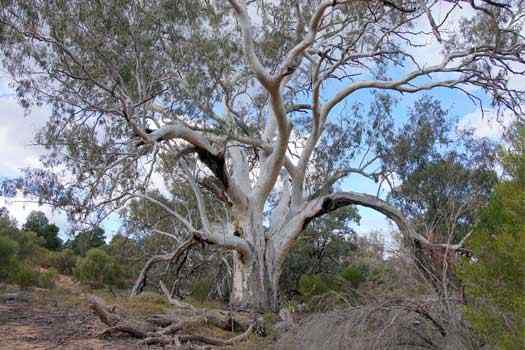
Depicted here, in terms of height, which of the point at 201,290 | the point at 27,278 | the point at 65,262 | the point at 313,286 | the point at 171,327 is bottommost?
the point at 171,327

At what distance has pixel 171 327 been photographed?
752 cm

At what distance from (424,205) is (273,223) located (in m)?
6.15

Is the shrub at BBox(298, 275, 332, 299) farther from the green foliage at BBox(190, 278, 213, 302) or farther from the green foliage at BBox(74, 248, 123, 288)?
the green foliage at BBox(74, 248, 123, 288)

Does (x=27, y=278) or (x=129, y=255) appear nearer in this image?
(x=27, y=278)

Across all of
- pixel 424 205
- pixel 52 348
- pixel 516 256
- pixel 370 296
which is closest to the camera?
pixel 516 256

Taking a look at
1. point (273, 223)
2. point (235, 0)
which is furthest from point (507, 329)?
point (273, 223)

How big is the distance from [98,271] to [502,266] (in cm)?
1493

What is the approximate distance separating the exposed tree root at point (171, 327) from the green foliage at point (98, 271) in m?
9.33

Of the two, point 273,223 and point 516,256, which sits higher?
point 273,223

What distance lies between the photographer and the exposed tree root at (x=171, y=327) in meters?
7.07

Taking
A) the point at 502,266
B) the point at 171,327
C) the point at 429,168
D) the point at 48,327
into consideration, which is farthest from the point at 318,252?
the point at 502,266

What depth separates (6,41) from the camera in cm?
1035

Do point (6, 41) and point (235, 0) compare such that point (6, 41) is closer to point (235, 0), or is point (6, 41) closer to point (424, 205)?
point (235, 0)

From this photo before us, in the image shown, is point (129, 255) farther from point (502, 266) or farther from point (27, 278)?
point (502, 266)
